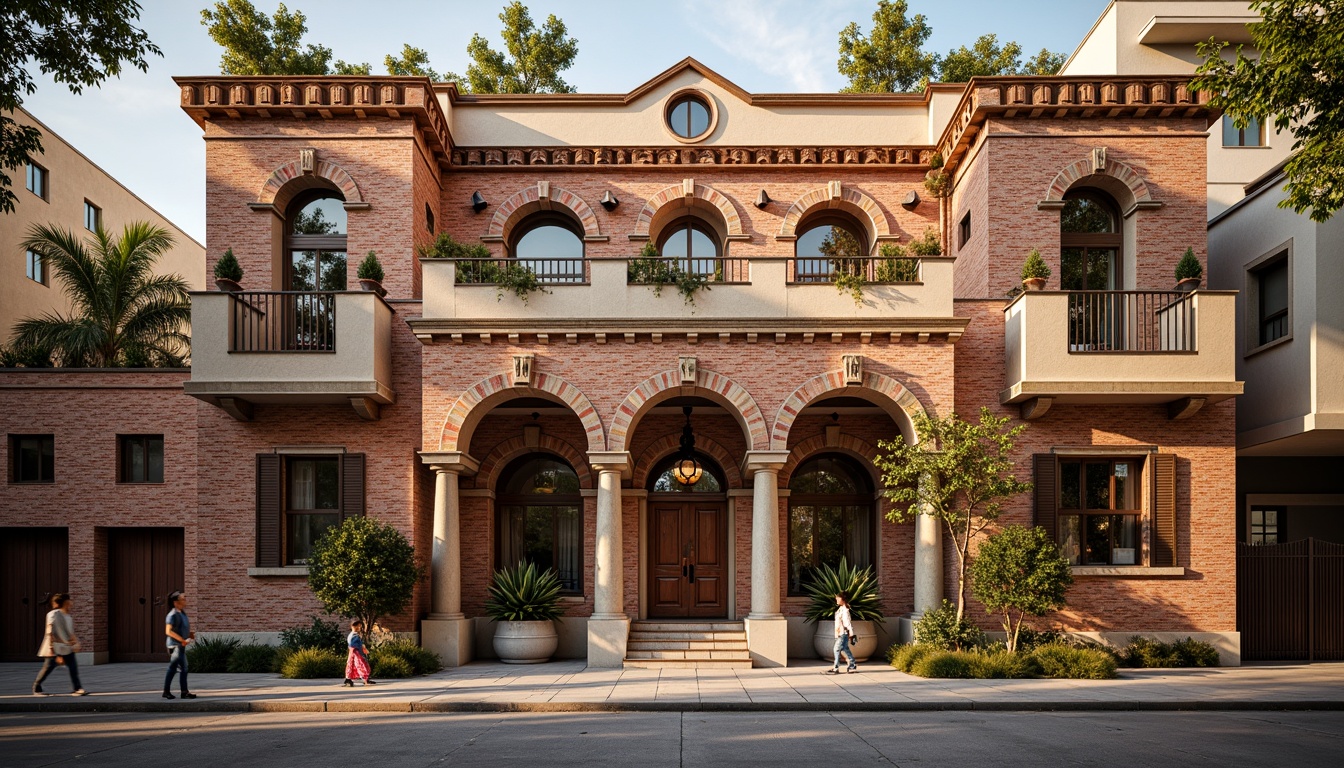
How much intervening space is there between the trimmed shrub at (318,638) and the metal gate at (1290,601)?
17.1 meters

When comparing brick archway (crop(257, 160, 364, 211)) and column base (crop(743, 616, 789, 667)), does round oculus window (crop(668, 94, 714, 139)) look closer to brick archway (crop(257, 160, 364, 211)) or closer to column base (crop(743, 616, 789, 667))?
brick archway (crop(257, 160, 364, 211))

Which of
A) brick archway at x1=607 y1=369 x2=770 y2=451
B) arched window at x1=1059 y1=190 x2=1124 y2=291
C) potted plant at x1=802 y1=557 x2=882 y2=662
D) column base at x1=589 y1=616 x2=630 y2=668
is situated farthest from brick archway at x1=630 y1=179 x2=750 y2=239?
column base at x1=589 y1=616 x2=630 y2=668

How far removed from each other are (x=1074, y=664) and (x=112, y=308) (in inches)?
857

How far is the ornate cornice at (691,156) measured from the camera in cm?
2086

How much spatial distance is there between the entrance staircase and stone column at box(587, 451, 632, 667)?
51cm

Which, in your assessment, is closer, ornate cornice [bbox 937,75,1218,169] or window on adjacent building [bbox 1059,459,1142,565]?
window on adjacent building [bbox 1059,459,1142,565]

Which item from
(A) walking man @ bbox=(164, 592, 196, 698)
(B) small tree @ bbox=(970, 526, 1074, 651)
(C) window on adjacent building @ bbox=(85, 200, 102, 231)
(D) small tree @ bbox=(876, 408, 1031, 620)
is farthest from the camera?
(C) window on adjacent building @ bbox=(85, 200, 102, 231)

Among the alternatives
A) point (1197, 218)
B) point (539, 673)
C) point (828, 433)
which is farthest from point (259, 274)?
point (1197, 218)

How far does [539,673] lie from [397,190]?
9.87 m

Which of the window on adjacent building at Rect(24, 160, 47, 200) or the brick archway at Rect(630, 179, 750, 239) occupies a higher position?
the window on adjacent building at Rect(24, 160, 47, 200)

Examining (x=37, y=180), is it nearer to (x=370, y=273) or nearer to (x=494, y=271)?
(x=370, y=273)

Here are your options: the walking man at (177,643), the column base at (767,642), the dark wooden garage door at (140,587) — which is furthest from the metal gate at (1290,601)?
the dark wooden garage door at (140,587)

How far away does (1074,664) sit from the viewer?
1505cm

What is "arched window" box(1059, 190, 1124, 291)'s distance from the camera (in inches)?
749
